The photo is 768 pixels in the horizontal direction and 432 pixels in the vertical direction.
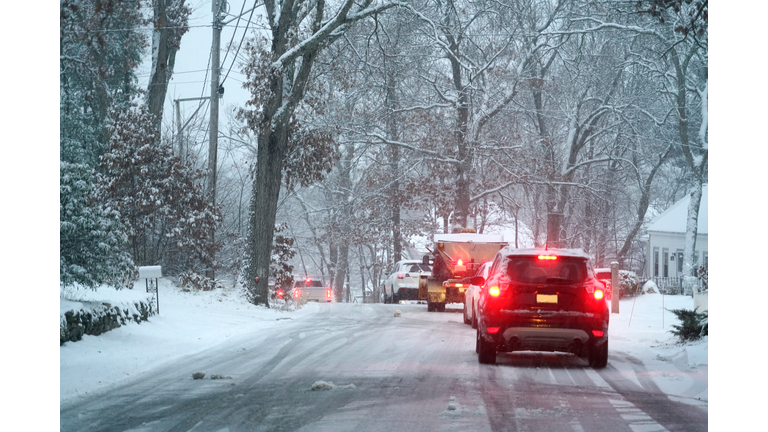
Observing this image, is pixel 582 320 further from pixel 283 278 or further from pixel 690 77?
pixel 283 278

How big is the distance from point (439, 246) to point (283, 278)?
665cm

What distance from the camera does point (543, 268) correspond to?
11367mm

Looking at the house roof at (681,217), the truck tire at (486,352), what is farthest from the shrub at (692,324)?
the truck tire at (486,352)

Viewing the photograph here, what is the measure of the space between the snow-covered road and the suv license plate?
914mm

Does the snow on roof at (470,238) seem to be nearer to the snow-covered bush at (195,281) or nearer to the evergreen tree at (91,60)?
the snow-covered bush at (195,281)

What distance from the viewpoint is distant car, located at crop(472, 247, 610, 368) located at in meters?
11.0

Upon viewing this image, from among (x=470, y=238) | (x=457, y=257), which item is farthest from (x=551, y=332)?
(x=470, y=238)

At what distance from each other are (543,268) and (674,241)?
3100 mm

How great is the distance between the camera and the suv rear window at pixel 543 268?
11250 millimetres

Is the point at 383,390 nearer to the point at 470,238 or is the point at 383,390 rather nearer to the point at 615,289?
the point at 615,289

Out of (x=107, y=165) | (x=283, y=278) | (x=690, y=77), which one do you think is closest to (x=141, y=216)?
(x=107, y=165)

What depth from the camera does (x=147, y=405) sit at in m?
8.34

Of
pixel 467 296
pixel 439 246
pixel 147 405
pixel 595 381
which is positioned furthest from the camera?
pixel 439 246

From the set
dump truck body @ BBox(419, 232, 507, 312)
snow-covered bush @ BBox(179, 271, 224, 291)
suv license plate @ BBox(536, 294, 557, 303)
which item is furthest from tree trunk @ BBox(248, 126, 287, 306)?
suv license plate @ BBox(536, 294, 557, 303)
